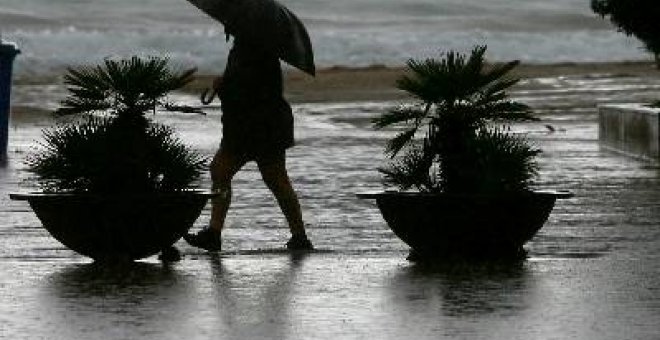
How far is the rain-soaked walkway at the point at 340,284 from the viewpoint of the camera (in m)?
10.3

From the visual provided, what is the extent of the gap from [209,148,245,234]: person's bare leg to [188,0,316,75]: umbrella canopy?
0.74 m

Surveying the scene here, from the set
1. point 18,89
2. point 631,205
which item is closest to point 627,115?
point 631,205

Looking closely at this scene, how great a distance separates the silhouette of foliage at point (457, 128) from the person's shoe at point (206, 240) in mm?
1142

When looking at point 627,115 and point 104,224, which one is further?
point 627,115

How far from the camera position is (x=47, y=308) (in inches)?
436

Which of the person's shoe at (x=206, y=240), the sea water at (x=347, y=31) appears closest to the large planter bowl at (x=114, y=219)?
the person's shoe at (x=206, y=240)

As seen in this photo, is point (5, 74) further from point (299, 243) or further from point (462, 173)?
point (462, 173)

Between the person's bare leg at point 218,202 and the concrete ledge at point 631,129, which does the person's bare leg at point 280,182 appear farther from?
the concrete ledge at point 631,129

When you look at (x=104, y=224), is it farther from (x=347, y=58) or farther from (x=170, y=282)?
(x=347, y=58)

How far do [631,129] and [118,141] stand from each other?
12.2 meters

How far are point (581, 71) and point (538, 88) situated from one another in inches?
409

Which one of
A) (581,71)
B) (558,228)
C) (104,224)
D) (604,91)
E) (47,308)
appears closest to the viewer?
(47,308)

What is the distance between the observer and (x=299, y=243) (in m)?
14.3

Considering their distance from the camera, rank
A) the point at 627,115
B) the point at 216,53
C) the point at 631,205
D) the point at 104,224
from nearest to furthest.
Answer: the point at 104,224 < the point at 631,205 < the point at 627,115 < the point at 216,53
